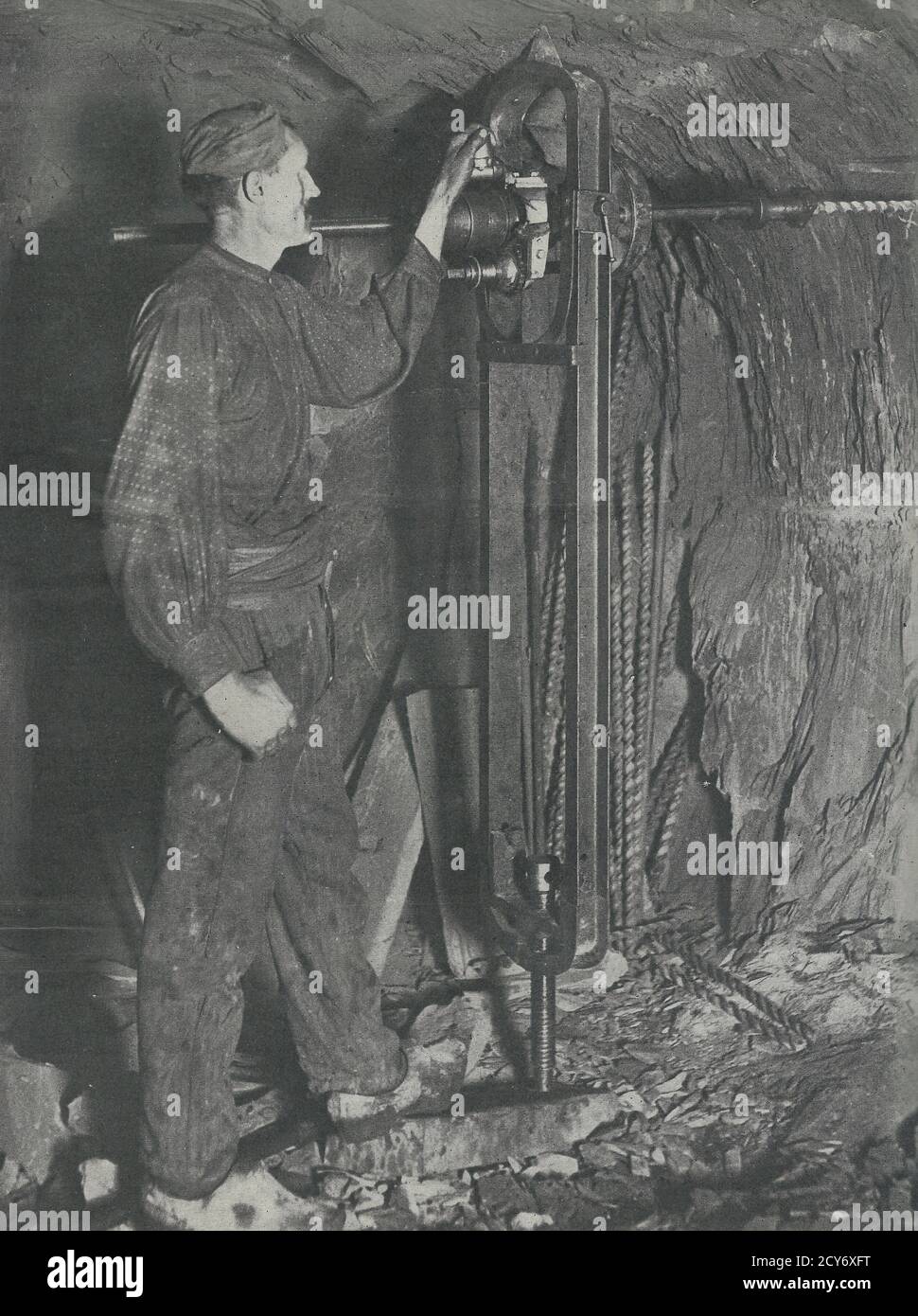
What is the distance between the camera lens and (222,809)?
2.39 meters

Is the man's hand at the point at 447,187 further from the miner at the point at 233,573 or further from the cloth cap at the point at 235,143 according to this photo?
the cloth cap at the point at 235,143

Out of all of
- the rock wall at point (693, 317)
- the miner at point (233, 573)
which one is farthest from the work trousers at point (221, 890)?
the rock wall at point (693, 317)

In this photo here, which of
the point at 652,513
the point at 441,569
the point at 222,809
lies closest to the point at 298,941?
the point at 222,809

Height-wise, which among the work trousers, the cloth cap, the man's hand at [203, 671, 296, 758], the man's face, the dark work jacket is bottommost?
the work trousers

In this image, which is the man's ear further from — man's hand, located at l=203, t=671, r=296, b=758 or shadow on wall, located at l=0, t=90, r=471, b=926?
man's hand, located at l=203, t=671, r=296, b=758

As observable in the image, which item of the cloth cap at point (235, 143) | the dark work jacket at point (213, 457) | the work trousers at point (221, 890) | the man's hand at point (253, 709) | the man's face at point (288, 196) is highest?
the cloth cap at point (235, 143)

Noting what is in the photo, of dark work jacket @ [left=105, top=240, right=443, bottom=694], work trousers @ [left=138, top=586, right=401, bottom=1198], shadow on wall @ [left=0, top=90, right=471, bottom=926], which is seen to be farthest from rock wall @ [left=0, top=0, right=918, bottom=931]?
work trousers @ [left=138, top=586, right=401, bottom=1198]

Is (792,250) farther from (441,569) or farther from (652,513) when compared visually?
(441,569)

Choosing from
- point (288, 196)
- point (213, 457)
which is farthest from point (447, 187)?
point (213, 457)

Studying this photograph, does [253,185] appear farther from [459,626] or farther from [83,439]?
[459,626]

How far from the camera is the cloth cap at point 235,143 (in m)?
2.36

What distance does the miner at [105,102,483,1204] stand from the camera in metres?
2.31

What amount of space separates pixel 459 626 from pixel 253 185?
781 mm

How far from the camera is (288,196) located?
7.86 ft
